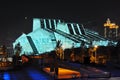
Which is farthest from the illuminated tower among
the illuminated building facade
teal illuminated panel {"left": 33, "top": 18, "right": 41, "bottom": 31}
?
teal illuminated panel {"left": 33, "top": 18, "right": 41, "bottom": 31}

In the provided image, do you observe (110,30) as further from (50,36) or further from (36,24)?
(36,24)

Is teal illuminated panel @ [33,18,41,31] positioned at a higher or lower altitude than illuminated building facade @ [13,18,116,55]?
higher

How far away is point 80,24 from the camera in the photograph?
159 metres


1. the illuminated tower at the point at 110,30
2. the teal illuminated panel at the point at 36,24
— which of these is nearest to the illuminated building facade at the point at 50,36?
the teal illuminated panel at the point at 36,24

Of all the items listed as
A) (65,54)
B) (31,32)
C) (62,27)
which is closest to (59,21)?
→ (62,27)

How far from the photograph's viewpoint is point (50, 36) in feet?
437

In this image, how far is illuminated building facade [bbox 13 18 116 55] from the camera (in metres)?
128

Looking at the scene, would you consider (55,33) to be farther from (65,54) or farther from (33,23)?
(65,54)

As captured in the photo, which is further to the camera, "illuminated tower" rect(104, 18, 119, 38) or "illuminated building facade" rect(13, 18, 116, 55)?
"illuminated building facade" rect(13, 18, 116, 55)

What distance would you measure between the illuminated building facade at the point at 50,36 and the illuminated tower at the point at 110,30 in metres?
3.25

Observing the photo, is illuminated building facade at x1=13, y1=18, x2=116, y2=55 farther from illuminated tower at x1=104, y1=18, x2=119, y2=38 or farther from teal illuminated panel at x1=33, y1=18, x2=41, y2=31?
illuminated tower at x1=104, y1=18, x2=119, y2=38

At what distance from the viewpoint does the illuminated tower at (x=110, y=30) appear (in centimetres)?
11790

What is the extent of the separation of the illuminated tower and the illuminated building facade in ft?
10.7

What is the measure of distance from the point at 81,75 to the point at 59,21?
427 ft
